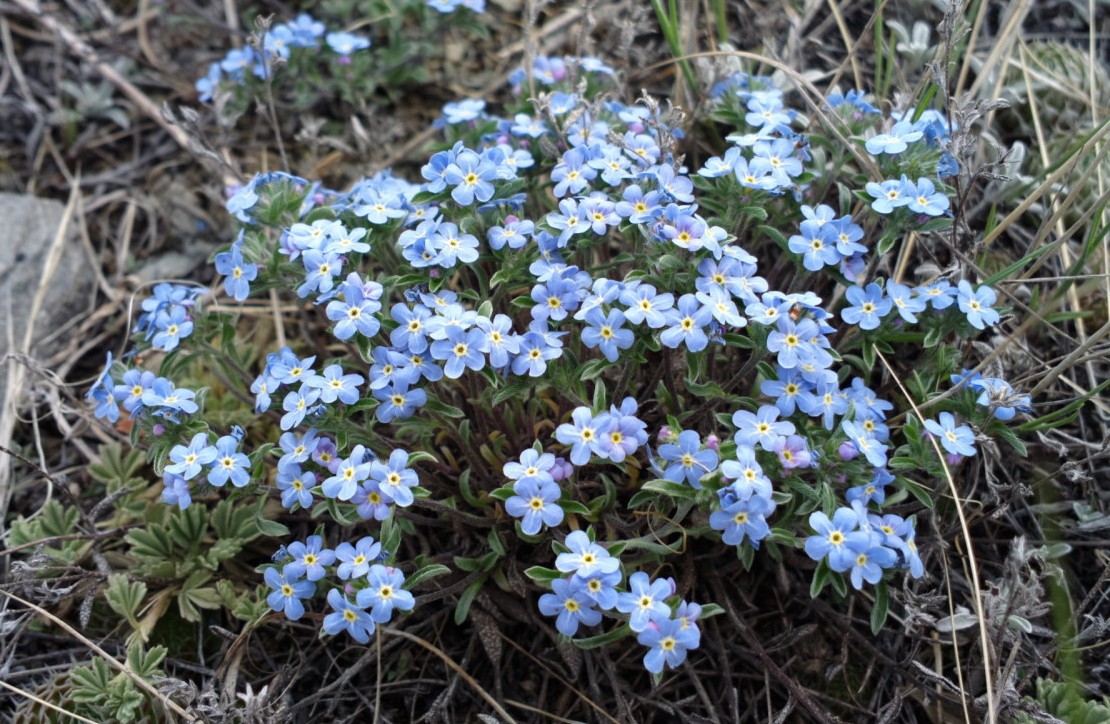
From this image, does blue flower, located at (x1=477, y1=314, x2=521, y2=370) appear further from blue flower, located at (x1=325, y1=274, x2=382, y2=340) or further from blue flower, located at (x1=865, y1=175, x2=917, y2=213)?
blue flower, located at (x1=865, y1=175, x2=917, y2=213)

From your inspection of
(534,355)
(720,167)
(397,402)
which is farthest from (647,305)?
(397,402)

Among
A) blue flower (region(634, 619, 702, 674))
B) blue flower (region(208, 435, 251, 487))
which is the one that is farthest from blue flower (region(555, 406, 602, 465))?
blue flower (region(208, 435, 251, 487))

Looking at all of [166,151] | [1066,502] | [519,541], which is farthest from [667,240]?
[166,151]

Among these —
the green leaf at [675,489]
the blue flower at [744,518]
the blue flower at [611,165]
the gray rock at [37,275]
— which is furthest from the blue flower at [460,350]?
the gray rock at [37,275]

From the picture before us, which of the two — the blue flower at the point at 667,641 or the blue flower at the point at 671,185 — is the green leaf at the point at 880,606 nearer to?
the blue flower at the point at 667,641

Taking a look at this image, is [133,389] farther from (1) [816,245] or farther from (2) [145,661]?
(1) [816,245]

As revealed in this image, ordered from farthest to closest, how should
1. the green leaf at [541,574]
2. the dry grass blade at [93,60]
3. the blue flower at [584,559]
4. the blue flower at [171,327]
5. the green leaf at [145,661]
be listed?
the dry grass blade at [93,60] < the blue flower at [171,327] < the green leaf at [145,661] < the green leaf at [541,574] < the blue flower at [584,559]
